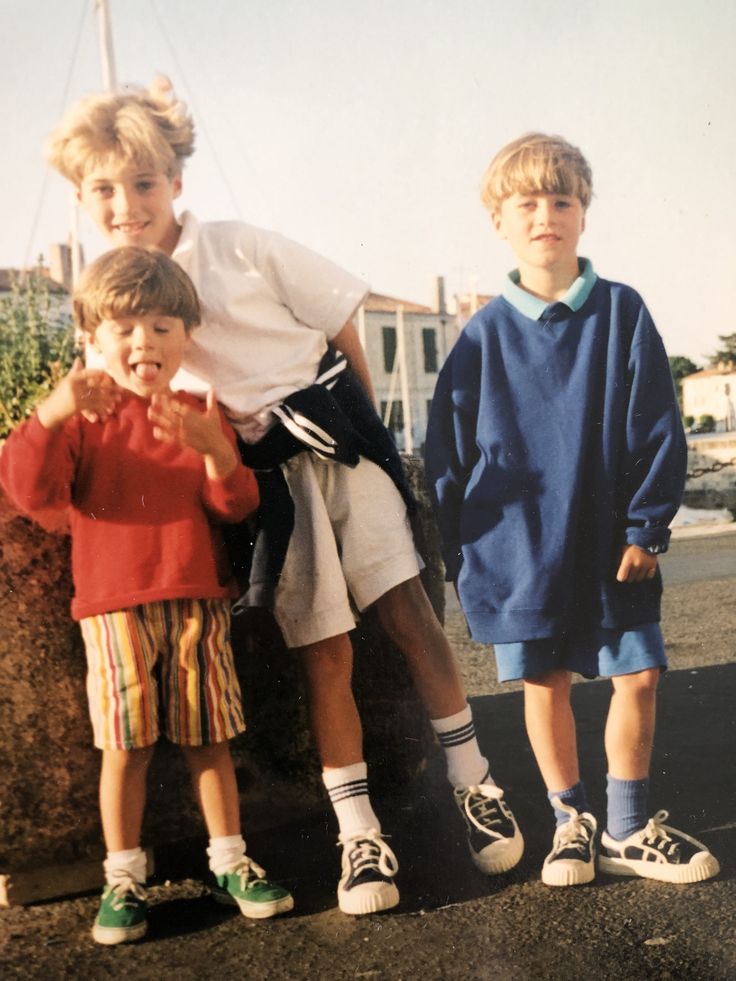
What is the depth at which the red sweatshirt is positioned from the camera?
2275 millimetres

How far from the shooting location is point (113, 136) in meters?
2.49

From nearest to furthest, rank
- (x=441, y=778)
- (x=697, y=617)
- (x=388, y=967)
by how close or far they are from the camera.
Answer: (x=388, y=967), (x=441, y=778), (x=697, y=617)

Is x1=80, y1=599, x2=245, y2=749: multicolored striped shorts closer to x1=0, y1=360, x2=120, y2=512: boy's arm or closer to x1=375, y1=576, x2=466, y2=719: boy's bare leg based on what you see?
x1=0, y1=360, x2=120, y2=512: boy's arm

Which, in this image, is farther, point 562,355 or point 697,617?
point 697,617

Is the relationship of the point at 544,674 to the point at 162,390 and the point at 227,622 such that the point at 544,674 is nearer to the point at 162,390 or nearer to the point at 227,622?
the point at 227,622

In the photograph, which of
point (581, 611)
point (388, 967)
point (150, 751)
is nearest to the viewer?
point (388, 967)

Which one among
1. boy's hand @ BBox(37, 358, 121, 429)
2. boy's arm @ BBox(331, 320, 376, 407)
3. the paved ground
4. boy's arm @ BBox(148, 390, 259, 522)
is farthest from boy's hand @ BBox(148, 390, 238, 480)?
the paved ground

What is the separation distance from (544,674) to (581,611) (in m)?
0.18

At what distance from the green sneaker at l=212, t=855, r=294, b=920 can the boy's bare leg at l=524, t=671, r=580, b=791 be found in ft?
2.32

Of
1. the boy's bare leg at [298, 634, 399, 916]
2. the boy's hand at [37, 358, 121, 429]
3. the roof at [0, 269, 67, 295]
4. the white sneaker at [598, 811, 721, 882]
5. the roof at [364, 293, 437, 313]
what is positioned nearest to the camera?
the boy's hand at [37, 358, 121, 429]

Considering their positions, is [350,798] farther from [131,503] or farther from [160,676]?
[131,503]

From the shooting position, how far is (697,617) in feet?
18.1

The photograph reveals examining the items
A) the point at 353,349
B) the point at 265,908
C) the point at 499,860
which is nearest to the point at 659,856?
the point at 499,860

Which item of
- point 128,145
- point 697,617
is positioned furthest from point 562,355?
point 697,617
